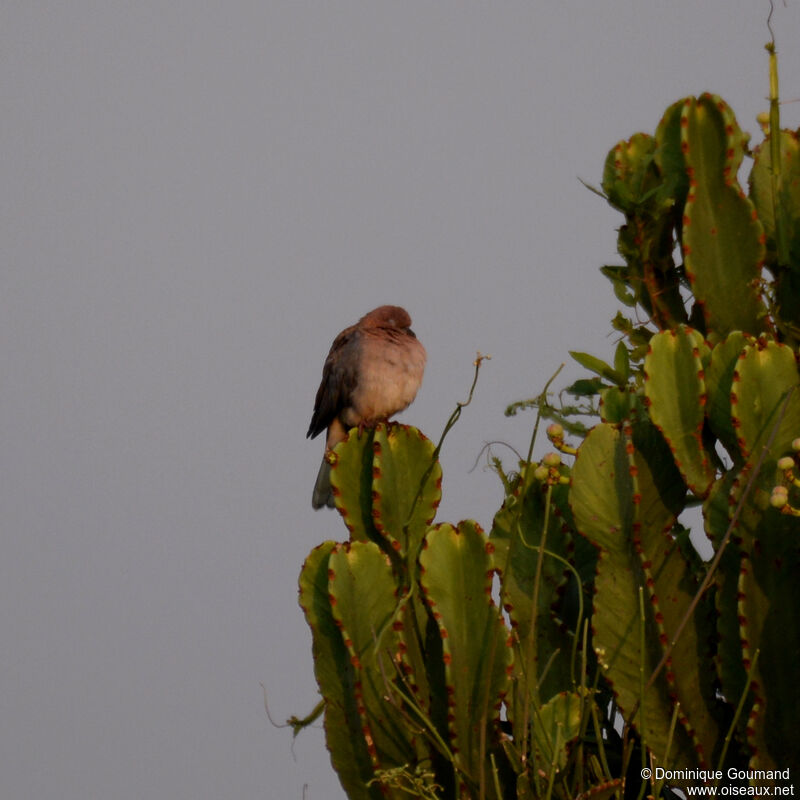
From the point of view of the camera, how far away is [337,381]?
275 inches

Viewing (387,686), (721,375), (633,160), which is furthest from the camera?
(633,160)

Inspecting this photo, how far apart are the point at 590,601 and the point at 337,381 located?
9.16 ft

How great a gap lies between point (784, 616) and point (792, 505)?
346 millimetres

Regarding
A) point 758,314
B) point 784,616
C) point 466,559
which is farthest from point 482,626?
point 758,314

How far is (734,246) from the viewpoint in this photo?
4789 millimetres

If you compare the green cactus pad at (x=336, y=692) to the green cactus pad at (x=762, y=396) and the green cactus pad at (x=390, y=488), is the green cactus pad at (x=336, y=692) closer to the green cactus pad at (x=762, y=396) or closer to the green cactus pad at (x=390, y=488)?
the green cactus pad at (x=390, y=488)

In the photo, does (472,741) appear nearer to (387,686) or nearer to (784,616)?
(387,686)

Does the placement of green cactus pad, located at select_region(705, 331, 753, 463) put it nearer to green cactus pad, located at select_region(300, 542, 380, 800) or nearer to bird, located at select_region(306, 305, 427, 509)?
green cactus pad, located at select_region(300, 542, 380, 800)

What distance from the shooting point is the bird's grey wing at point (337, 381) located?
6.86 metres

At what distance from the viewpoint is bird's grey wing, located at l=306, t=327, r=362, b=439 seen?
686cm

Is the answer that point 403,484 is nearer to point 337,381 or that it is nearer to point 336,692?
point 336,692

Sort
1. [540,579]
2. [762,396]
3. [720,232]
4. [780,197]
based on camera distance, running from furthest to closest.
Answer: [780,197], [720,232], [540,579], [762,396]

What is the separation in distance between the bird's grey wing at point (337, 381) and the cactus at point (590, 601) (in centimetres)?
A: 228

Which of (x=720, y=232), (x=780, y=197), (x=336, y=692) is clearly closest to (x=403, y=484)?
(x=336, y=692)
